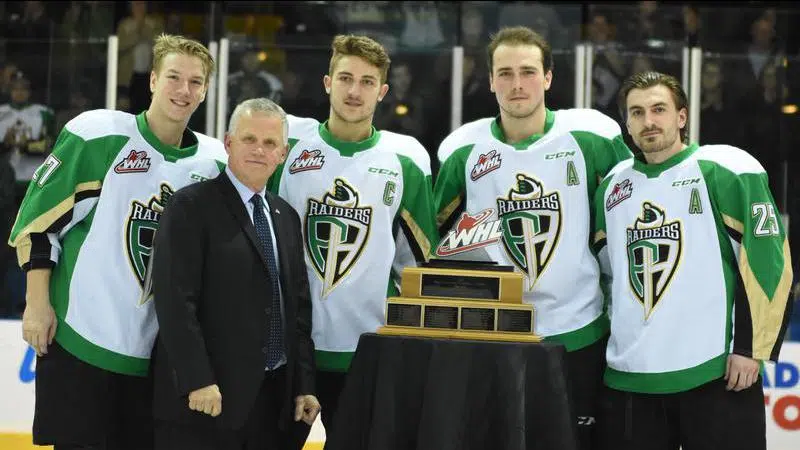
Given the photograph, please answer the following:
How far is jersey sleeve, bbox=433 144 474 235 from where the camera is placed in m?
4.50

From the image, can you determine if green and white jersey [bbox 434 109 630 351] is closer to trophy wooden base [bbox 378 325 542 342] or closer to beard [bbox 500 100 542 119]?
beard [bbox 500 100 542 119]

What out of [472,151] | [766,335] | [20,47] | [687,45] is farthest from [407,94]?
[766,335]

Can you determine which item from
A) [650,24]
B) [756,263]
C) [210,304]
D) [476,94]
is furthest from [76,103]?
[756,263]

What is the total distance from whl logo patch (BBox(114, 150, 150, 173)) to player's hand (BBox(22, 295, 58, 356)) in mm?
498

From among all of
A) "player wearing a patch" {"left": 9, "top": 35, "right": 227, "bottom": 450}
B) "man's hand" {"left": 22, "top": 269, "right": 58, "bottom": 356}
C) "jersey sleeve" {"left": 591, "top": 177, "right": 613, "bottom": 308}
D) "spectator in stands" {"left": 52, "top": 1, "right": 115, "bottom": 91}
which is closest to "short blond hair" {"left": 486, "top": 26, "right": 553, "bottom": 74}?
"jersey sleeve" {"left": 591, "top": 177, "right": 613, "bottom": 308}

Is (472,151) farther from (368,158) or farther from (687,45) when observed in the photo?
(687,45)

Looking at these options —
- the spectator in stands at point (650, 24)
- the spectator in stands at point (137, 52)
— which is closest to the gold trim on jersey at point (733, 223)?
the spectator in stands at point (650, 24)

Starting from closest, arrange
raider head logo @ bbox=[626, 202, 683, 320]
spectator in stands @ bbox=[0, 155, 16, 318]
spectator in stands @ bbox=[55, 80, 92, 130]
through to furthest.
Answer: raider head logo @ bbox=[626, 202, 683, 320] < spectator in stands @ bbox=[0, 155, 16, 318] < spectator in stands @ bbox=[55, 80, 92, 130]

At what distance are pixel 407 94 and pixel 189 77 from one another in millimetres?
3850

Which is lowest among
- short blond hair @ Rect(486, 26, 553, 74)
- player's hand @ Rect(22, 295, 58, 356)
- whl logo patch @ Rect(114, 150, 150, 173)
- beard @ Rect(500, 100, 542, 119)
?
player's hand @ Rect(22, 295, 58, 356)

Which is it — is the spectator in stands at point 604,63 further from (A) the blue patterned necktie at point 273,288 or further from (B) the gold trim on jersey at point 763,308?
(A) the blue patterned necktie at point 273,288

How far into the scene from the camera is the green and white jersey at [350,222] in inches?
166

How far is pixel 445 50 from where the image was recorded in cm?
785

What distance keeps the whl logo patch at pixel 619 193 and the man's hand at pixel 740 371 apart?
64 centimetres
